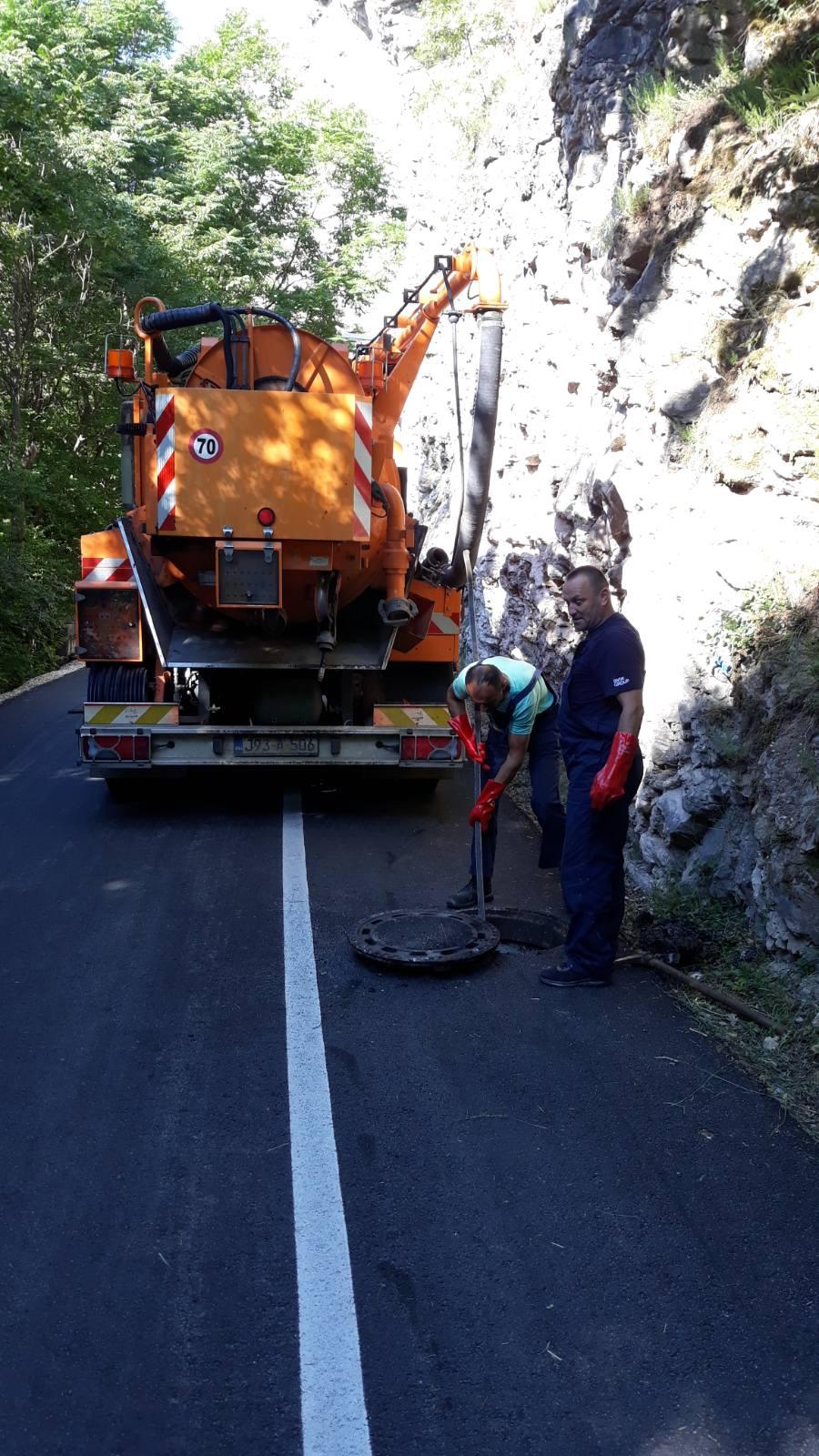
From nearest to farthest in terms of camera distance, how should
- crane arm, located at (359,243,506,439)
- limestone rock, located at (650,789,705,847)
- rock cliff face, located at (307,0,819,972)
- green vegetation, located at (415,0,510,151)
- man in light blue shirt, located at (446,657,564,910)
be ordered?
1. rock cliff face, located at (307,0,819,972)
2. limestone rock, located at (650,789,705,847)
3. man in light blue shirt, located at (446,657,564,910)
4. crane arm, located at (359,243,506,439)
5. green vegetation, located at (415,0,510,151)

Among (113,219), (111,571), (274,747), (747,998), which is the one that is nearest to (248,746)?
(274,747)

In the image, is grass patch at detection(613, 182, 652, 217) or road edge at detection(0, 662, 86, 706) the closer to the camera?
grass patch at detection(613, 182, 652, 217)

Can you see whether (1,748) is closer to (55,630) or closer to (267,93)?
(55,630)

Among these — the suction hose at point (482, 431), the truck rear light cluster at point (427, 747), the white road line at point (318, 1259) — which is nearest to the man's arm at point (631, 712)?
the white road line at point (318, 1259)

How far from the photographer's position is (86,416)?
25.0 metres

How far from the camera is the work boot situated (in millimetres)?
6629

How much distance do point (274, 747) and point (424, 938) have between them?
3.31 m

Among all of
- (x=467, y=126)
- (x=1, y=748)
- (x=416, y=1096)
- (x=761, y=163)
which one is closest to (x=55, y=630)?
(x=1, y=748)

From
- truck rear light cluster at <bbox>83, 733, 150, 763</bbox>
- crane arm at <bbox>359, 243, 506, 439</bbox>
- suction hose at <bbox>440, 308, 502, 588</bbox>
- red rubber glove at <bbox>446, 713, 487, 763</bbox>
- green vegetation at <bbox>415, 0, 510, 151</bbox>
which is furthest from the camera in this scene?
green vegetation at <bbox>415, 0, 510, 151</bbox>

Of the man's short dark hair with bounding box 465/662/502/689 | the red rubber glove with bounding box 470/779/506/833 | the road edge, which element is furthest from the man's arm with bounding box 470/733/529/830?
the road edge

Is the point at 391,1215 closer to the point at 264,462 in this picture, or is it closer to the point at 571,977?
the point at 571,977

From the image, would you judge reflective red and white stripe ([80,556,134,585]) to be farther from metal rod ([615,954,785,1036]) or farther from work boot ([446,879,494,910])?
metal rod ([615,954,785,1036])

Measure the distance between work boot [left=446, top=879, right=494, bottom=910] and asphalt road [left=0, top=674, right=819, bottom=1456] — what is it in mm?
846

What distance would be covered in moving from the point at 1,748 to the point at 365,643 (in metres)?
4.39
